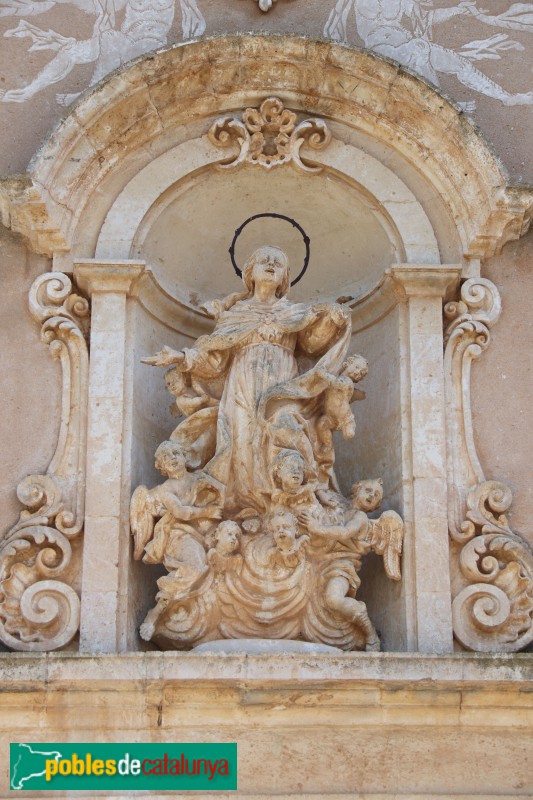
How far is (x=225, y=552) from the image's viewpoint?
28.7ft

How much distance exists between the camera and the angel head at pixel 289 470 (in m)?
8.72

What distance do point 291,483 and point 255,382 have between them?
1.99 ft

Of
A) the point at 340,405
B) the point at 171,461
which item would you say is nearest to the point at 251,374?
the point at 340,405

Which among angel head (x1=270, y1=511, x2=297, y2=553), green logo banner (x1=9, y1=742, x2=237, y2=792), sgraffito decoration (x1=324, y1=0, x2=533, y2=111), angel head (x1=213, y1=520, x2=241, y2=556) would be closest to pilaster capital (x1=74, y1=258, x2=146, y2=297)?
angel head (x1=213, y1=520, x2=241, y2=556)

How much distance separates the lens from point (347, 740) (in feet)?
27.5

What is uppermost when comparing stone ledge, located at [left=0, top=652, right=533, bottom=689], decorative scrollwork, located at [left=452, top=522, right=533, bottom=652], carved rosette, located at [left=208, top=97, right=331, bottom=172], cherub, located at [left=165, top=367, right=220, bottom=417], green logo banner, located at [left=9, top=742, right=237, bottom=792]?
carved rosette, located at [left=208, top=97, right=331, bottom=172]

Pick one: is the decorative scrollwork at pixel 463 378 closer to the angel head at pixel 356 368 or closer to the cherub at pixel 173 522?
the angel head at pixel 356 368

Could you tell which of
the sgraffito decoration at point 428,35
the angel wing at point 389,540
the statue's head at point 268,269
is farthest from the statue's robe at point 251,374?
the sgraffito decoration at point 428,35

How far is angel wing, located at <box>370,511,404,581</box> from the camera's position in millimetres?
8867

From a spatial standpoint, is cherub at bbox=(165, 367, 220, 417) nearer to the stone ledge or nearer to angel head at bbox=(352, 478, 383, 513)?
angel head at bbox=(352, 478, 383, 513)

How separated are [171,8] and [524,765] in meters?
4.16

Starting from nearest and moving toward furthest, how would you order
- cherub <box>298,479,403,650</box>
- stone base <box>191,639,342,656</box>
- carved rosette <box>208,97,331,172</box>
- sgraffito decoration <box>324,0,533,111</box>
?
stone base <box>191,639,342,656</box>, cherub <box>298,479,403,650</box>, carved rosette <box>208,97,331,172</box>, sgraffito decoration <box>324,0,533,111</box>

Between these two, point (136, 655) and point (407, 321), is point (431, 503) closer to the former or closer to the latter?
point (407, 321)

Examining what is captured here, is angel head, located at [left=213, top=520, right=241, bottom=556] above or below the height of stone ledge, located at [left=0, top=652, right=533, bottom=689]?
above
